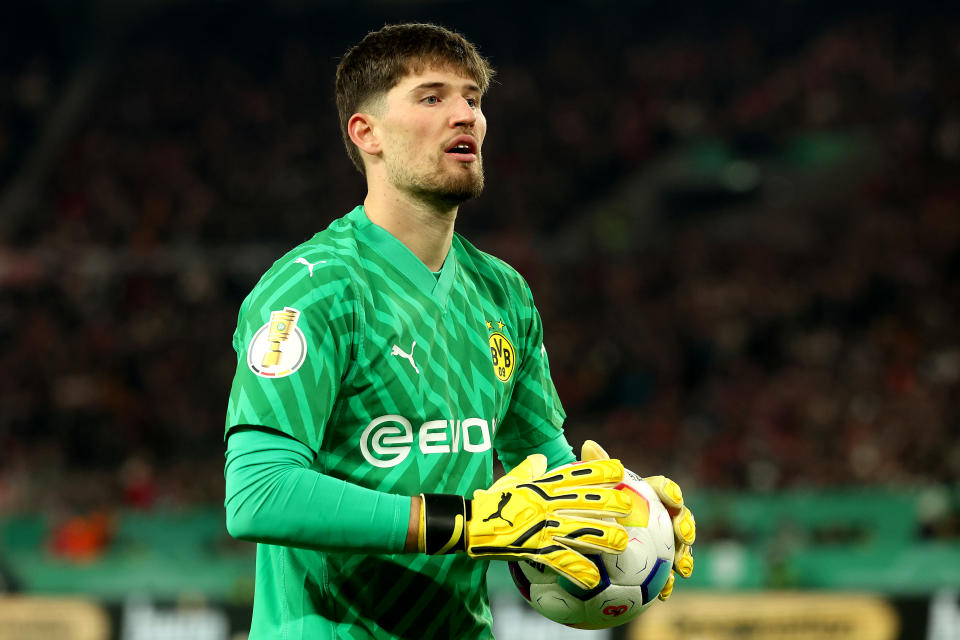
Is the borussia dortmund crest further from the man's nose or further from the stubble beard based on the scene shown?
the man's nose

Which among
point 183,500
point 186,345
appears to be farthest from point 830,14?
point 183,500

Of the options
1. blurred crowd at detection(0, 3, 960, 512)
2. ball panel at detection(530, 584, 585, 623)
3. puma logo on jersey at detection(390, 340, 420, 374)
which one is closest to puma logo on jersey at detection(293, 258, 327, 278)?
puma logo on jersey at detection(390, 340, 420, 374)

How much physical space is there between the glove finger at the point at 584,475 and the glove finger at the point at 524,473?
0.07ft

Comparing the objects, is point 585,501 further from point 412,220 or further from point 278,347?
point 412,220

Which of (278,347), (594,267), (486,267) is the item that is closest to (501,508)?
(278,347)

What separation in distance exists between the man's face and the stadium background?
18.4 feet

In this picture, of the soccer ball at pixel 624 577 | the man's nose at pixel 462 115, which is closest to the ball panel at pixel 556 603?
the soccer ball at pixel 624 577

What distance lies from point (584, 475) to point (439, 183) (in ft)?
2.58

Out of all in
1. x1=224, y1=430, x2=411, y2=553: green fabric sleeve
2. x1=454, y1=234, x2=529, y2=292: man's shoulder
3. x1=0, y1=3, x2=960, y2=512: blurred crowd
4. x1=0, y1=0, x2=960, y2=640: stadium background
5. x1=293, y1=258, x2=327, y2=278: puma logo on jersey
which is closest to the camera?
x1=224, y1=430, x2=411, y2=553: green fabric sleeve

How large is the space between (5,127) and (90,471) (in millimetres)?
9154

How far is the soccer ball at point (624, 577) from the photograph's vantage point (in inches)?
108

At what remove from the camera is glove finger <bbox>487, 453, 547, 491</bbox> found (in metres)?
2.49

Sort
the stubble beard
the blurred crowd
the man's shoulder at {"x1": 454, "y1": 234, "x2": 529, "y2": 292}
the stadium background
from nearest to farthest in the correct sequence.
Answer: the stubble beard < the man's shoulder at {"x1": 454, "y1": 234, "x2": 529, "y2": 292} < the stadium background < the blurred crowd

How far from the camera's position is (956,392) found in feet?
38.5
